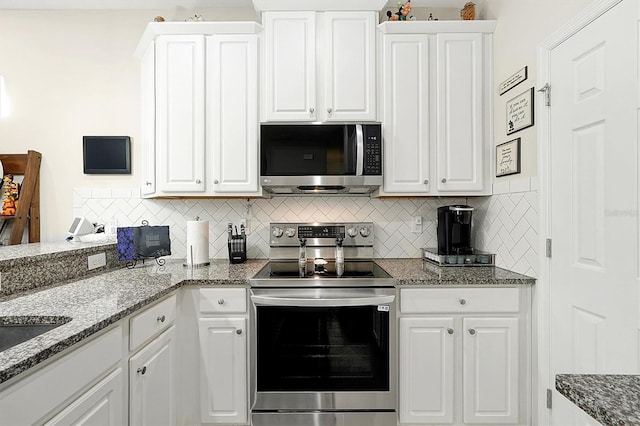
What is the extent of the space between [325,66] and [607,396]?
2.08 m

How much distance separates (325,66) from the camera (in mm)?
2178

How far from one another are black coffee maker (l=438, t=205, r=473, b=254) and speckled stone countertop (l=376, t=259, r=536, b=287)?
15cm

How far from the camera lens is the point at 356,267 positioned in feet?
7.36

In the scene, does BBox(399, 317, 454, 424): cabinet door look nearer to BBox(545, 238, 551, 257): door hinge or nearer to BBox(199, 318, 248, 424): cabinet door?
BBox(545, 238, 551, 257): door hinge

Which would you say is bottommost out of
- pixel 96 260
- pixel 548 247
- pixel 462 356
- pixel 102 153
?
pixel 462 356

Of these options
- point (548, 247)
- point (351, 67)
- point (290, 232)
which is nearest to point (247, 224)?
point (290, 232)

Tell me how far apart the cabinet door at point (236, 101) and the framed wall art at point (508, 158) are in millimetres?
1544

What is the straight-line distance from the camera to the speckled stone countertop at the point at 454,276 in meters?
1.79

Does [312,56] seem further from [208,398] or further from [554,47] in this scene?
[208,398]

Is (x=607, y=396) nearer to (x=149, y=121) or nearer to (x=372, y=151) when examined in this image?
(x=372, y=151)

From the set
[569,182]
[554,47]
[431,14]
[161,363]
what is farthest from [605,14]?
[161,363]

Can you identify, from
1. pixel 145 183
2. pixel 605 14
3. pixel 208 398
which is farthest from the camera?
pixel 145 183

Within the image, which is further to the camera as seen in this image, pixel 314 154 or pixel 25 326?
pixel 314 154

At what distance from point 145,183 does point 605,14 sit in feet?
8.58
